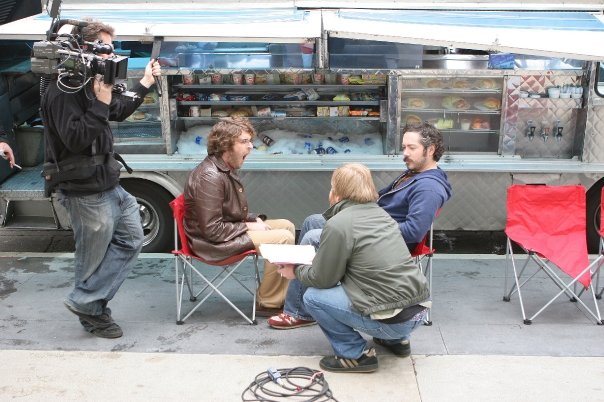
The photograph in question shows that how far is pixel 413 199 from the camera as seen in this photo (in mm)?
4574

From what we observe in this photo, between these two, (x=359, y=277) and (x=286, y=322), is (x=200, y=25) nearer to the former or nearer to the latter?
(x=286, y=322)

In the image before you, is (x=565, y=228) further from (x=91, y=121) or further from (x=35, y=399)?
(x=35, y=399)

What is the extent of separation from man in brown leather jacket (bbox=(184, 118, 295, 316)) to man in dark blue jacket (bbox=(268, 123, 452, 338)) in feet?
0.73

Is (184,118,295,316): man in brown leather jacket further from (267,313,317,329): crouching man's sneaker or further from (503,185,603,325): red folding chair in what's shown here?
(503,185,603,325): red folding chair

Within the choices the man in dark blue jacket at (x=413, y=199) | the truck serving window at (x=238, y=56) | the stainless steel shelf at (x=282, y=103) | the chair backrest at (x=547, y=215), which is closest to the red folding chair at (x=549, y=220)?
the chair backrest at (x=547, y=215)

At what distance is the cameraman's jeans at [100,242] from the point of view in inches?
176

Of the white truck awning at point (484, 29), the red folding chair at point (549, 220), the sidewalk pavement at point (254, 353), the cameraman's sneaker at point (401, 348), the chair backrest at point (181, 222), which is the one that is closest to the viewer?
the sidewalk pavement at point (254, 353)

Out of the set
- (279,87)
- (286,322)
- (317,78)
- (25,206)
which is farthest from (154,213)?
(286,322)

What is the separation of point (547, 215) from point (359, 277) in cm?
184

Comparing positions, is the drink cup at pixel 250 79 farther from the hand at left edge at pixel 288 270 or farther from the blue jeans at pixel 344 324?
the blue jeans at pixel 344 324

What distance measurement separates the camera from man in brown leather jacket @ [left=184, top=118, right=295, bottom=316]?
4676mm

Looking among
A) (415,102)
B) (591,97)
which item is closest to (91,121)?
(415,102)

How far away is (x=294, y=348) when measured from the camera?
452cm

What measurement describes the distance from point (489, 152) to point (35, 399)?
4.09 metres
